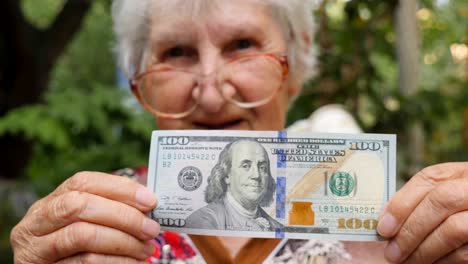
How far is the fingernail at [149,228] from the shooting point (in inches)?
41.9

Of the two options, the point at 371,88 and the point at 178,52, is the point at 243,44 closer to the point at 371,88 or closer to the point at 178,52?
the point at 178,52

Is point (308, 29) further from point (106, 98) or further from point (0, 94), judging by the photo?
point (0, 94)

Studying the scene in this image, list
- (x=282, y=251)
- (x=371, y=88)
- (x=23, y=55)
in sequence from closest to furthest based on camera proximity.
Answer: (x=282, y=251)
(x=371, y=88)
(x=23, y=55)

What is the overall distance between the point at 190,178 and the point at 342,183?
0.38 meters

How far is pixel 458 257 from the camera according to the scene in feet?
3.35

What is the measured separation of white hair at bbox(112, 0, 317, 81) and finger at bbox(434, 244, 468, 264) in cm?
87

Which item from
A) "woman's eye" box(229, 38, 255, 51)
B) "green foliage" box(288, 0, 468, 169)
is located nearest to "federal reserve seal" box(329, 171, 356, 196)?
"woman's eye" box(229, 38, 255, 51)

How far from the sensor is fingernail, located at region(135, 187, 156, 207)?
108 cm

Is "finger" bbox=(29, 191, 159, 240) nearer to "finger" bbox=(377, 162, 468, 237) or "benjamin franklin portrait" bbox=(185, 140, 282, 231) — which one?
"benjamin franklin portrait" bbox=(185, 140, 282, 231)

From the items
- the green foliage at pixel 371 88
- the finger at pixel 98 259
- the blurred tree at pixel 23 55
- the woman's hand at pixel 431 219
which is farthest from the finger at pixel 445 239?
the blurred tree at pixel 23 55

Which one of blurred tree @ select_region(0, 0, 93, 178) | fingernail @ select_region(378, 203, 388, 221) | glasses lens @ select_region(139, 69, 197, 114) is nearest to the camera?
fingernail @ select_region(378, 203, 388, 221)

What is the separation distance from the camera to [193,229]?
1.15m

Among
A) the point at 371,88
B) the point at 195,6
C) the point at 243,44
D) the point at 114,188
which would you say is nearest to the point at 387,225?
the point at 114,188

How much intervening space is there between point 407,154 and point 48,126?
2.45m
